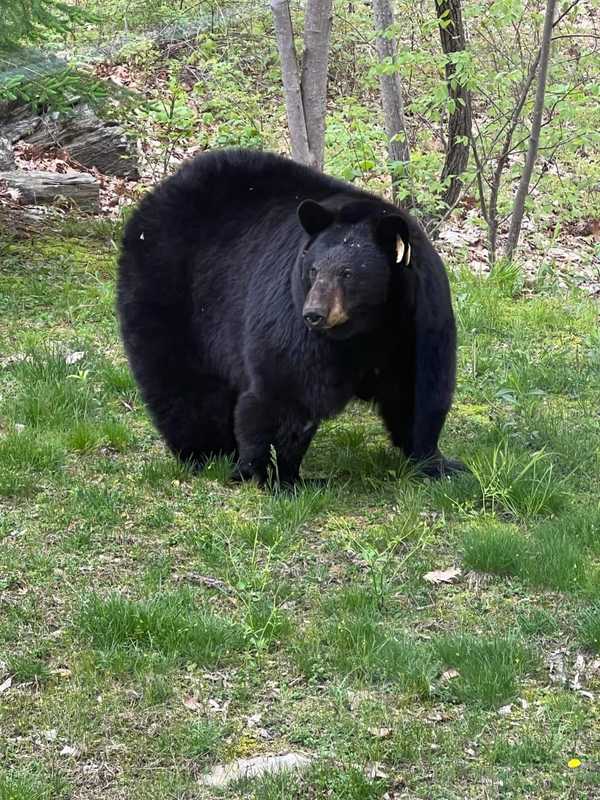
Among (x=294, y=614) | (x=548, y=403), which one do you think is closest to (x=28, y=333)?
(x=548, y=403)

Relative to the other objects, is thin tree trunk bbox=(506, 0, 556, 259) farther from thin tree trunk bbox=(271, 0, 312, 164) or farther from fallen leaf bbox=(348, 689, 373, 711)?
fallen leaf bbox=(348, 689, 373, 711)

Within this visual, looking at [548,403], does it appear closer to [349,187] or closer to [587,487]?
[587,487]

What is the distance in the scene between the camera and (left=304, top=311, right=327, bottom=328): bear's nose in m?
5.43

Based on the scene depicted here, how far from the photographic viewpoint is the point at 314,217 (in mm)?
5801

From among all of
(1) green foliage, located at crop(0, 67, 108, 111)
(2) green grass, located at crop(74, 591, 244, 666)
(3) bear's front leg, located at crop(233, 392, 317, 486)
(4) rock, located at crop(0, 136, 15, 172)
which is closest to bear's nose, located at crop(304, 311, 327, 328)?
(3) bear's front leg, located at crop(233, 392, 317, 486)

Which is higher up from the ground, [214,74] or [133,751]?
[214,74]

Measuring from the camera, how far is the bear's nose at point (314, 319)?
5.43 meters

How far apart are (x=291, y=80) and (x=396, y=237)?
476 centimetres

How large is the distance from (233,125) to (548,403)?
6.97 meters

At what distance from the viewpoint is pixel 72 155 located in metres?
13.2

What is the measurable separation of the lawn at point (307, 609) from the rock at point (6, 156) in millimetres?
5071

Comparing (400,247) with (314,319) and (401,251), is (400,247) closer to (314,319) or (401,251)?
(401,251)

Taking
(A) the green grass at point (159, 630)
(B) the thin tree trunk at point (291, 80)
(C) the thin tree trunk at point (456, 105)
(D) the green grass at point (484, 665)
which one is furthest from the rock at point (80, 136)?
(D) the green grass at point (484, 665)

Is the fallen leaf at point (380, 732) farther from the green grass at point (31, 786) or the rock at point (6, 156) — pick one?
the rock at point (6, 156)
